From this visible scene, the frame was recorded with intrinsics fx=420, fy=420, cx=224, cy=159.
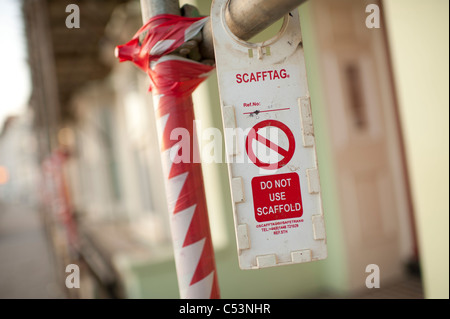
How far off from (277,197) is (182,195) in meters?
0.35

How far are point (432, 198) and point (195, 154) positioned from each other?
1.61m

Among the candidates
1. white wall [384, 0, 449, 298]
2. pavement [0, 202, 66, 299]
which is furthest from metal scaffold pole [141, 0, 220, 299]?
pavement [0, 202, 66, 299]

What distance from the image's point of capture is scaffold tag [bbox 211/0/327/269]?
4.11 ft

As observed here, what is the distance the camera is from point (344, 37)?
444 centimetres

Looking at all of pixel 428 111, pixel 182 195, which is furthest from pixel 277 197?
pixel 428 111

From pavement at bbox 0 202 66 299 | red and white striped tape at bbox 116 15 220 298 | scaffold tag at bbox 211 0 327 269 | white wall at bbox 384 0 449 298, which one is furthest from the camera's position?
pavement at bbox 0 202 66 299

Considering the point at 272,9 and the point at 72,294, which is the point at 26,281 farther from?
the point at 272,9

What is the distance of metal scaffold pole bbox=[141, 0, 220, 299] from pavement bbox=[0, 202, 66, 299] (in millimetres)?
7023

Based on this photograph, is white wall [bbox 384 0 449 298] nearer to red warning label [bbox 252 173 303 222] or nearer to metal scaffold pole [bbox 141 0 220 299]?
red warning label [bbox 252 173 303 222]

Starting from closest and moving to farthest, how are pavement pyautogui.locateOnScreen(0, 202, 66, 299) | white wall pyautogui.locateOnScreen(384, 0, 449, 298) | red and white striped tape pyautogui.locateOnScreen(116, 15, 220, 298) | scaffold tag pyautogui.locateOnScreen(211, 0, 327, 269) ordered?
scaffold tag pyautogui.locateOnScreen(211, 0, 327, 269) < red and white striped tape pyautogui.locateOnScreen(116, 15, 220, 298) < white wall pyautogui.locateOnScreen(384, 0, 449, 298) < pavement pyautogui.locateOnScreen(0, 202, 66, 299)

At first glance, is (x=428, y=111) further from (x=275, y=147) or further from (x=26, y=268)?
(x=26, y=268)

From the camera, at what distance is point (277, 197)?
49.9 inches

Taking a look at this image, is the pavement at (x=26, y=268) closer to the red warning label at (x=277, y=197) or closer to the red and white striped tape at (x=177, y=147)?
the red and white striped tape at (x=177, y=147)

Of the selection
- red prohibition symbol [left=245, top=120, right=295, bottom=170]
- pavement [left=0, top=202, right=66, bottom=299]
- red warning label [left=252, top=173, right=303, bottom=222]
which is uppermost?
red prohibition symbol [left=245, top=120, right=295, bottom=170]
